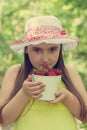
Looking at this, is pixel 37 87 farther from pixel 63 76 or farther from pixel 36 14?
pixel 36 14

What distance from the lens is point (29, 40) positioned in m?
2.70

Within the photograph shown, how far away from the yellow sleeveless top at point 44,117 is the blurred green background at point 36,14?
4.75m

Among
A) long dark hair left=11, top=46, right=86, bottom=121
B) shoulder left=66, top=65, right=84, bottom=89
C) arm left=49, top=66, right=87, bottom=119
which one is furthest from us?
shoulder left=66, top=65, right=84, bottom=89

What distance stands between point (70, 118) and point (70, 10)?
562 centimetres

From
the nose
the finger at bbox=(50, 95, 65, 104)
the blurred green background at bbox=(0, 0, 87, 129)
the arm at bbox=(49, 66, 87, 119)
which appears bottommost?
the blurred green background at bbox=(0, 0, 87, 129)

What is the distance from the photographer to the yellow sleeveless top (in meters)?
2.74

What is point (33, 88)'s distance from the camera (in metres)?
2.55

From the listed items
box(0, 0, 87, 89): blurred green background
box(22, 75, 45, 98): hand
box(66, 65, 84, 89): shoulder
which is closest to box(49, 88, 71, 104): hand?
box(22, 75, 45, 98): hand

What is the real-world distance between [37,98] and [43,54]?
0.91 ft

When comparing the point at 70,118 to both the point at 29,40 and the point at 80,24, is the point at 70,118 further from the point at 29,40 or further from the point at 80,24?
the point at 80,24

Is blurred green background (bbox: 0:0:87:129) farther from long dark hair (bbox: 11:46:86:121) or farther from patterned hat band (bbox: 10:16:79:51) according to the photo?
patterned hat band (bbox: 10:16:79:51)

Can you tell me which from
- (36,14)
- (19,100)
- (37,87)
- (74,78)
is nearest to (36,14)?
(36,14)

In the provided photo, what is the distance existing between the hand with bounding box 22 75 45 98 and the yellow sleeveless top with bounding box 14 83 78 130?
8.4 inches

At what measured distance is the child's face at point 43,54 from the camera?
2688 mm
